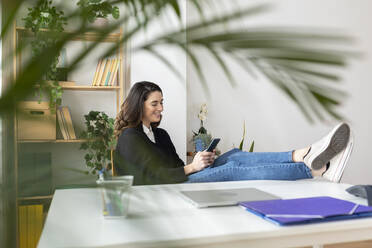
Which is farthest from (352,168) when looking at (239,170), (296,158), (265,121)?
(239,170)

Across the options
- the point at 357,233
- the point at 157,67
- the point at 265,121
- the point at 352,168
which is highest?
the point at 157,67

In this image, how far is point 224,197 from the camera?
1.21 meters

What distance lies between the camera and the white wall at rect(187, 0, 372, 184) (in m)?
3.66

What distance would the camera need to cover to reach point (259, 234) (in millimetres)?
864

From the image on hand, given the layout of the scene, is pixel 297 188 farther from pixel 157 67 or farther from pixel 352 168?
pixel 352 168

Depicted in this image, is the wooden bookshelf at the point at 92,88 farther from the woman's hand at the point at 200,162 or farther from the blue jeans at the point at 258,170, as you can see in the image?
the blue jeans at the point at 258,170

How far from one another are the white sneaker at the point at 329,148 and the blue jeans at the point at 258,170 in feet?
0.18

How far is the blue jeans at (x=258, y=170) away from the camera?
6.00ft

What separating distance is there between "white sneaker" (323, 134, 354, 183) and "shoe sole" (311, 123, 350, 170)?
2 centimetres

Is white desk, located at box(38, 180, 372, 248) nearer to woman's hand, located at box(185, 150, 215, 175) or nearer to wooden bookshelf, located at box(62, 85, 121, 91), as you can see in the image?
woman's hand, located at box(185, 150, 215, 175)

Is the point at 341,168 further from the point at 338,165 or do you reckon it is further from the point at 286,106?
the point at 286,106

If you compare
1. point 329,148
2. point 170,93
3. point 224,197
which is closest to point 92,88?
point 170,93

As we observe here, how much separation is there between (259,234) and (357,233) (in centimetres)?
32

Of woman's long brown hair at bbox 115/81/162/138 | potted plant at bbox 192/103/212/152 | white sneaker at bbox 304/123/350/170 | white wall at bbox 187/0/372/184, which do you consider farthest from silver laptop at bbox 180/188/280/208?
white wall at bbox 187/0/372/184
